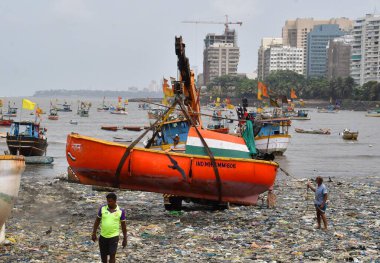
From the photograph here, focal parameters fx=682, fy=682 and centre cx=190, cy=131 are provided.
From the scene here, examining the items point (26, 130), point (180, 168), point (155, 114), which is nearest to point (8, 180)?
point (180, 168)

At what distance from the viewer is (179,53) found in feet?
67.4

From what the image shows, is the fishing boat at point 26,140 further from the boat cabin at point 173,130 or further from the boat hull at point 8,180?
the boat hull at point 8,180

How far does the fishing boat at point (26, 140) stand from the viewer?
38344mm

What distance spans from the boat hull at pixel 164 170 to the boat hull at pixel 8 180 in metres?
4.55

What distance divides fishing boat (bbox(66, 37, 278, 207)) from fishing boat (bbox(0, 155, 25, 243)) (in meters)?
4.59

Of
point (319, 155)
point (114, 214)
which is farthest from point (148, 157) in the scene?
point (319, 155)

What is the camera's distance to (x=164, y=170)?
17375 mm

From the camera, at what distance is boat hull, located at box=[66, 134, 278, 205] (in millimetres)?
17344

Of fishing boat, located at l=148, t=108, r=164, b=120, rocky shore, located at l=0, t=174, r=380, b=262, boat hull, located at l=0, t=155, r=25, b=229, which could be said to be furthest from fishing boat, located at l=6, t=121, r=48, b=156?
fishing boat, located at l=148, t=108, r=164, b=120

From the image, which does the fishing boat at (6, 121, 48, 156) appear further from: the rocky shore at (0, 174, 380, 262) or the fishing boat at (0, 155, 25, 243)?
the fishing boat at (0, 155, 25, 243)

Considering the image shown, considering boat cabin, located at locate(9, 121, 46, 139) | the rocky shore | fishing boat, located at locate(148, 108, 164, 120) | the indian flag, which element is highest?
the indian flag

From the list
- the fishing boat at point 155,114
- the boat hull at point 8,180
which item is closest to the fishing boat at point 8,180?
the boat hull at point 8,180

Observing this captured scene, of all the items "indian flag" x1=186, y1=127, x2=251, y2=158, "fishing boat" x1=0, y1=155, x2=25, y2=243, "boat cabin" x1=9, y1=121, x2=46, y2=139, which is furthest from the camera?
"boat cabin" x1=9, y1=121, x2=46, y2=139

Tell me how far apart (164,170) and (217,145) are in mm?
1711
